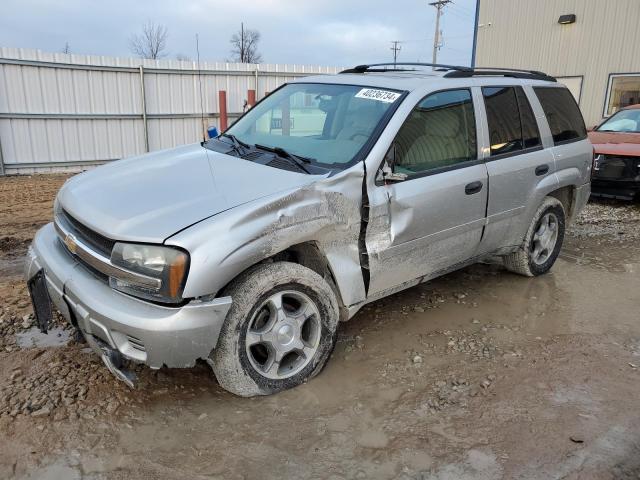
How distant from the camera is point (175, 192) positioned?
296cm

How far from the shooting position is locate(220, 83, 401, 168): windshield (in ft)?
11.2

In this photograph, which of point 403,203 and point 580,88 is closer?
point 403,203

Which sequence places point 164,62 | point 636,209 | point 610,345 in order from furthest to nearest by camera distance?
point 164,62
point 636,209
point 610,345

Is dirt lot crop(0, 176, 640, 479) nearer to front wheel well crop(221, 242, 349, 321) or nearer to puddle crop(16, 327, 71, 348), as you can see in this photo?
puddle crop(16, 327, 71, 348)

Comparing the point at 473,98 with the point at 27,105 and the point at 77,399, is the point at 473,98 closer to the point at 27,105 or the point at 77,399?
the point at 77,399

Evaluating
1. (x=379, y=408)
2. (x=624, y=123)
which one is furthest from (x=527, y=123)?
(x=624, y=123)

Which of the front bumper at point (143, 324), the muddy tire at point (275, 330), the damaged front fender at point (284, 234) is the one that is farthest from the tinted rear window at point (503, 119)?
the front bumper at point (143, 324)

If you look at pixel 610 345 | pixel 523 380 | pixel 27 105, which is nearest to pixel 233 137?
pixel 523 380

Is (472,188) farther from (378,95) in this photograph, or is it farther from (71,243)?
(71,243)

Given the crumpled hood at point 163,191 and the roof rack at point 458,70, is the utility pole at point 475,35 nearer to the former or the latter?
the roof rack at point 458,70

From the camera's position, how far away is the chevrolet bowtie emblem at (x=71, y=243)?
2965 millimetres

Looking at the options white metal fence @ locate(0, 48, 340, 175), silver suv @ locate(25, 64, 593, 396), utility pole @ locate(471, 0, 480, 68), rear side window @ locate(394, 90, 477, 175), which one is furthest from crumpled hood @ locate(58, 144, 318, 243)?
utility pole @ locate(471, 0, 480, 68)

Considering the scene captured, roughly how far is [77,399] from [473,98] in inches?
133

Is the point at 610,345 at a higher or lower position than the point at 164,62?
lower
